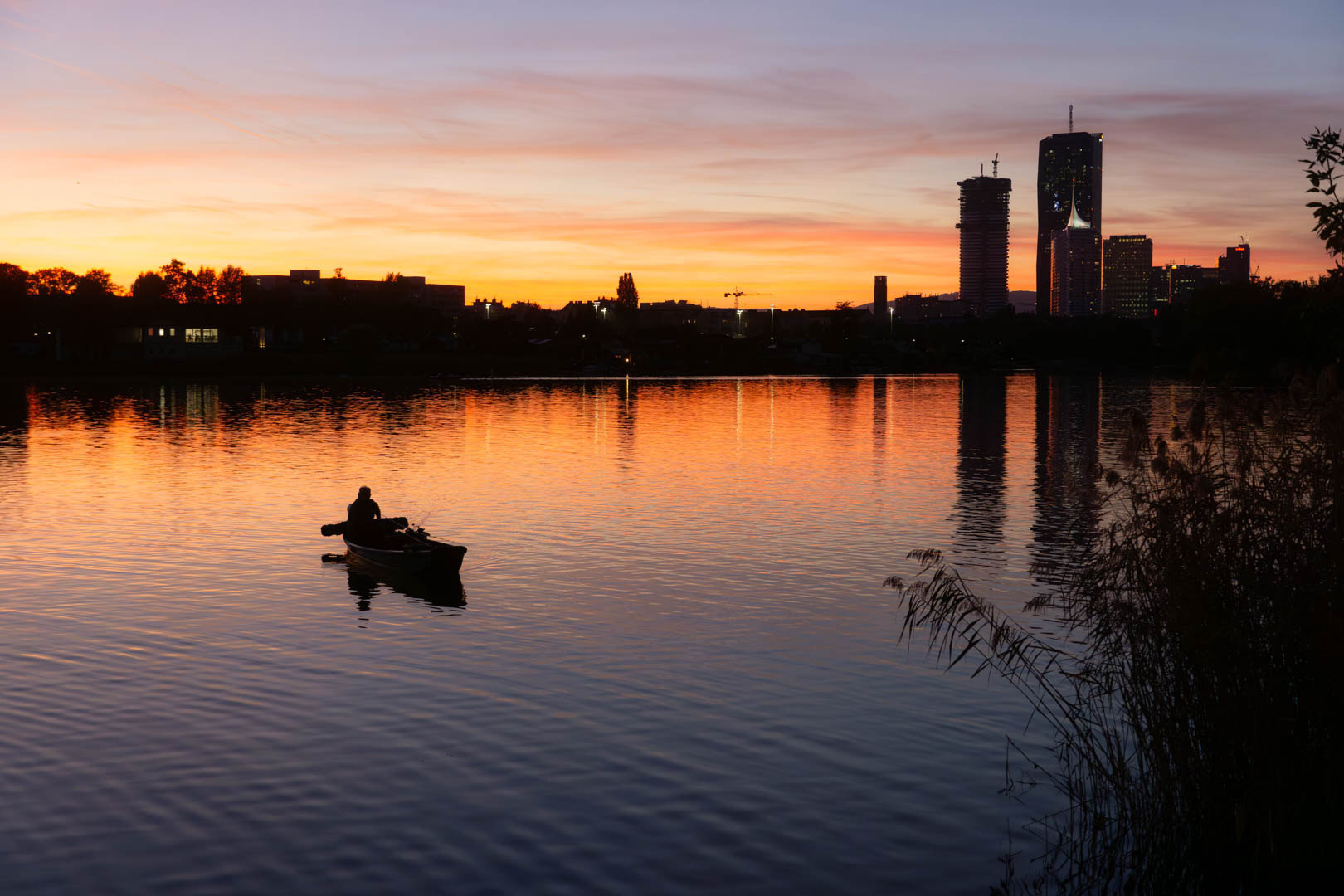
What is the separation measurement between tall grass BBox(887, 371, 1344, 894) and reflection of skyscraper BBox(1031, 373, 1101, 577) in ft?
5.31

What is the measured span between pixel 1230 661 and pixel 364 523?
1131 inches

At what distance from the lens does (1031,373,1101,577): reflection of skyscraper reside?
3209 centimetres

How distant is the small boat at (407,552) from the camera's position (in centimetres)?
3388

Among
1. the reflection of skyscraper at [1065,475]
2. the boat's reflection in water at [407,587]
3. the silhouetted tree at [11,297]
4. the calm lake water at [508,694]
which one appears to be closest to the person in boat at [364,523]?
the boat's reflection in water at [407,587]

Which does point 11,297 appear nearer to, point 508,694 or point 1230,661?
point 508,694

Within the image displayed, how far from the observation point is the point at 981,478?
212 feet

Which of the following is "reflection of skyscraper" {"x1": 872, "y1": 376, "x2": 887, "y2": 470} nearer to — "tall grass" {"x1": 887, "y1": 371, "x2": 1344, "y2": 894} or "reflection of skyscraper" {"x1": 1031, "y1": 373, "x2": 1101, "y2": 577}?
"reflection of skyscraper" {"x1": 1031, "y1": 373, "x2": 1101, "y2": 577}

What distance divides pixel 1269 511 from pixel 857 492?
142ft

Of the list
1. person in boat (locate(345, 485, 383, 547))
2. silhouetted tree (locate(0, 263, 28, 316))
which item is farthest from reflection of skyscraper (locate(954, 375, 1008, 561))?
silhouetted tree (locate(0, 263, 28, 316))

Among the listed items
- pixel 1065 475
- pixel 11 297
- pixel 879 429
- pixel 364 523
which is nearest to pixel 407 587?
pixel 364 523

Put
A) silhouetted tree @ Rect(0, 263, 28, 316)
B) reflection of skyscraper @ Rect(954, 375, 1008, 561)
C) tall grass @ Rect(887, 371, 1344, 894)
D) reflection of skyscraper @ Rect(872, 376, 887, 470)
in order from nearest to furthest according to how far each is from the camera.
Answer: tall grass @ Rect(887, 371, 1344, 894), reflection of skyscraper @ Rect(954, 375, 1008, 561), reflection of skyscraper @ Rect(872, 376, 887, 470), silhouetted tree @ Rect(0, 263, 28, 316)

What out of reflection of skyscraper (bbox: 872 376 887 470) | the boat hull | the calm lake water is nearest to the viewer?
the calm lake water

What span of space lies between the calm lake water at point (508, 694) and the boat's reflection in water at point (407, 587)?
0.21 metres

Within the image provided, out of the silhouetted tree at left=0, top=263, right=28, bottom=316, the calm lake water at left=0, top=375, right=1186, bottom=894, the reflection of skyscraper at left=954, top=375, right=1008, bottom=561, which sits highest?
the silhouetted tree at left=0, top=263, right=28, bottom=316
